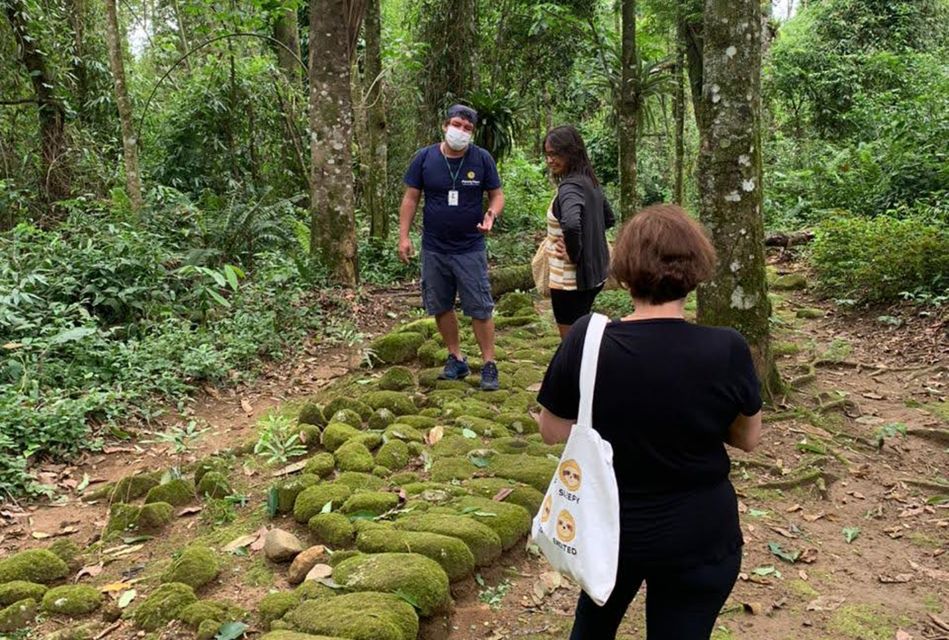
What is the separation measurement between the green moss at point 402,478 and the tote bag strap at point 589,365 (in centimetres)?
210

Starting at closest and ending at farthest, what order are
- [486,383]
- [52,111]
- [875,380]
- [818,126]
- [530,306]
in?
[486,383]
[875,380]
[530,306]
[52,111]
[818,126]

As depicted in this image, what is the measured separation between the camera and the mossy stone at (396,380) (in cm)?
522

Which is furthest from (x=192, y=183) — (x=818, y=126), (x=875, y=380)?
(x=818, y=126)

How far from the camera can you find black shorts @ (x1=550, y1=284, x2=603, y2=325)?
15.2 feet

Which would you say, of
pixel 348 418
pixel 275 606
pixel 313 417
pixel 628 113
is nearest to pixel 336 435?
pixel 348 418

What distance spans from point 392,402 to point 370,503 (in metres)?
1.41

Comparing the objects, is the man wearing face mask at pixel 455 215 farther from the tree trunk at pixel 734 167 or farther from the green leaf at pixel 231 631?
the green leaf at pixel 231 631

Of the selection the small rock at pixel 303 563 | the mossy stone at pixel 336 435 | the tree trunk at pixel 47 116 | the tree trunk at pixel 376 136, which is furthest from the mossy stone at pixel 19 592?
the tree trunk at pixel 47 116

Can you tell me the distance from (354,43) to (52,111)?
4.05m

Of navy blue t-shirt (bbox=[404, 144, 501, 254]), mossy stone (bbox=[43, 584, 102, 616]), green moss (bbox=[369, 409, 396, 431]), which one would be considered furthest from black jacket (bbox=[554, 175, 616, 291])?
mossy stone (bbox=[43, 584, 102, 616])

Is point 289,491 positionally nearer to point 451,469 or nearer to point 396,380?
point 451,469

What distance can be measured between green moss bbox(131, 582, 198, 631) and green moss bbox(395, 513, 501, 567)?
92 cm

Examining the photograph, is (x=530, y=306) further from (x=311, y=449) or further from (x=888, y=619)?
(x=888, y=619)

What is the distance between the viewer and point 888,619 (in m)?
3.07
